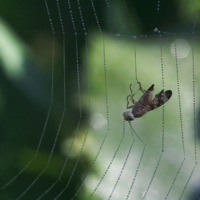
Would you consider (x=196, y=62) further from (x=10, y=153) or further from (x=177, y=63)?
(x=10, y=153)

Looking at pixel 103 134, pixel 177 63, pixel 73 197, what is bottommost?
pixel 73 197

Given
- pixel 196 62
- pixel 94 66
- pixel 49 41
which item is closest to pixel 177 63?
pixel 196 62

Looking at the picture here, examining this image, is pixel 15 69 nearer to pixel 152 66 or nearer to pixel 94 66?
pixel 94 66

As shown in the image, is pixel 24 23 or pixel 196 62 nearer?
pixel 24 23

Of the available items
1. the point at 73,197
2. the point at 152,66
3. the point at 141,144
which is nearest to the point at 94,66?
the point at 152,66

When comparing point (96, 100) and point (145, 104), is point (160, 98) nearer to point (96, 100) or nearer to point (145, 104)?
point (145, 104)

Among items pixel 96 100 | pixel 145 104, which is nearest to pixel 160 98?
pixel 145 104

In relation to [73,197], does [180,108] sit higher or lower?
higher
